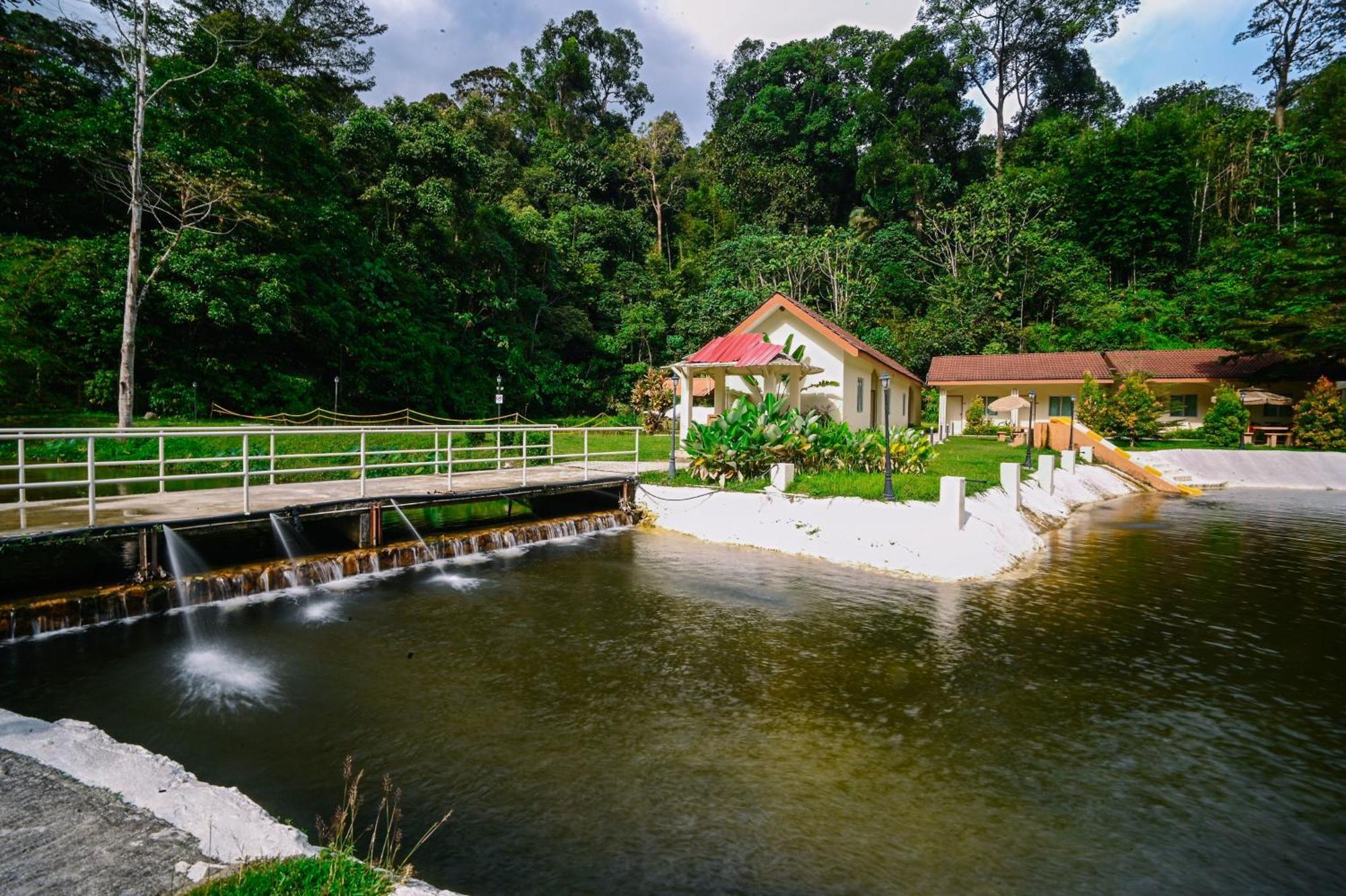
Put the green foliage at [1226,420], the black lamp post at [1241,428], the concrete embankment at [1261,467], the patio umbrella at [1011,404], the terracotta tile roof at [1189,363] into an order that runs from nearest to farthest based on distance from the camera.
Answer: the concrete embankment at [1261,467] → the black lamp post at [1241,428] → the patio umbrella at [1011,404] → the green foliage at [1226,420] → the terracotta tile roof at [1189,363]

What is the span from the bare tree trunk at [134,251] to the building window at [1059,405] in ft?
134

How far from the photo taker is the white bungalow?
2448cm

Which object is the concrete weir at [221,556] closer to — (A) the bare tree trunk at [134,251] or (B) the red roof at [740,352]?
(B) the red roof at [740,352]

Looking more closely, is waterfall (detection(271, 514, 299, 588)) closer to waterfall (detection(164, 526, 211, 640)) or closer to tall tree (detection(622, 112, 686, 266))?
waterfall (detection(164, 526, 211, 640))

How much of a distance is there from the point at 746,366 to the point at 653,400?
14403mm

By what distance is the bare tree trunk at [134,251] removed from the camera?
1958cm

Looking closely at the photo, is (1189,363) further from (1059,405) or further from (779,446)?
(779,446)

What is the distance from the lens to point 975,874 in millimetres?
4473

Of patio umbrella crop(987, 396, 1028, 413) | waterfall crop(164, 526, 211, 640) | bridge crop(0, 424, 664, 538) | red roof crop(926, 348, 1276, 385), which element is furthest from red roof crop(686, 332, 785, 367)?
red roof crop(926, 348, 1276, 385)

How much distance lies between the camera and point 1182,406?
120ft

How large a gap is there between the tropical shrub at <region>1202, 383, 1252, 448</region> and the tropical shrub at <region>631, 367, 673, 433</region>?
26.0 meters

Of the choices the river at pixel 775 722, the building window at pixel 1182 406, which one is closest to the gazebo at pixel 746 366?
the river at pixel 775 722

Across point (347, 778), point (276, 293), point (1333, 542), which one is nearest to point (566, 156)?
point (276, 293)

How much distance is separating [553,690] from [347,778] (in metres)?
2.48
